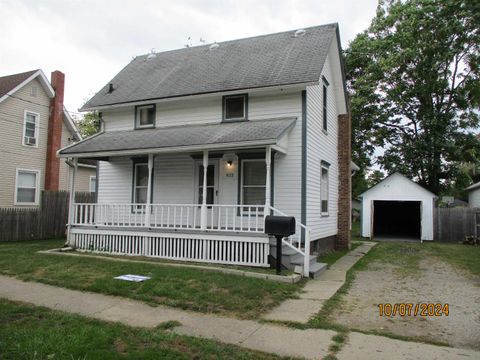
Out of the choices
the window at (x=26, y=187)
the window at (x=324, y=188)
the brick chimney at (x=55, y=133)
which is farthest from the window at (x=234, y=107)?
the window at (x=26, y=187)

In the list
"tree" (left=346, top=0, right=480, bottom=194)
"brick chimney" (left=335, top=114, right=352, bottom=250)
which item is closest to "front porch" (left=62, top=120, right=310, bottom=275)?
"brick chimney" (left=335, top=114, right=352, bottom=250)

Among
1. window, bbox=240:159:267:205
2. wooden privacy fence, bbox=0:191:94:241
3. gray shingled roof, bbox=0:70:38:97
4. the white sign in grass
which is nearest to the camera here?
the white sign in grass

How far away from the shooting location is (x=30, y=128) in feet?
67.0

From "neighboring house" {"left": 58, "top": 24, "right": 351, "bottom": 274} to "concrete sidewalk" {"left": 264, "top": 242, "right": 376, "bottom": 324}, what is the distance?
0.56 meters

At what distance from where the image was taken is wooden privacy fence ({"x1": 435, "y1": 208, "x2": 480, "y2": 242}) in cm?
2073

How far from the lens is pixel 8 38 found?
45.9ft

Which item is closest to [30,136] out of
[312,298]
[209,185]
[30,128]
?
[30,128]

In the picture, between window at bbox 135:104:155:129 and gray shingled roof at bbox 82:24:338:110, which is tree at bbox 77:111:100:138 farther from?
window at bbox 135:104:155:129

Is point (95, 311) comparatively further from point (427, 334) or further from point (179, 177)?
point (179, 177)

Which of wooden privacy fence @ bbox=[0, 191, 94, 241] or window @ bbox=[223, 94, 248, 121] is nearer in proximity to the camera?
window @ bbox=[223, 94, 248, 121]

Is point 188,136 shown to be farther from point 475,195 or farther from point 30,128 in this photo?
point 475,195

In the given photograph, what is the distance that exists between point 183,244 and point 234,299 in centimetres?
444

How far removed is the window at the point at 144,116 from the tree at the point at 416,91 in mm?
16497

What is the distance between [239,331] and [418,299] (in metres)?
3.99
